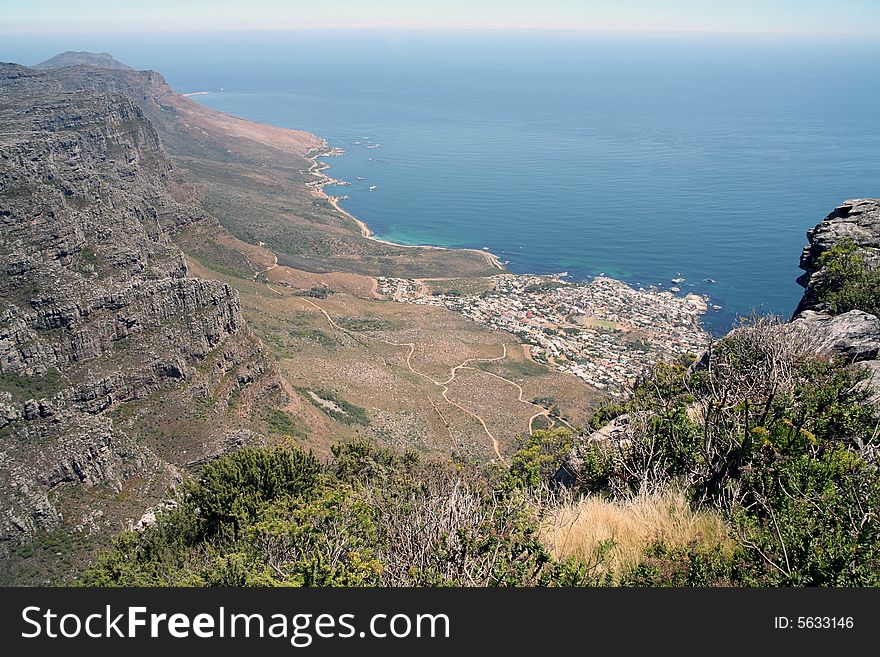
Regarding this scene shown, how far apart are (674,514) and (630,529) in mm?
893

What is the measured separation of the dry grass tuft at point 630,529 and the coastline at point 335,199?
312ft

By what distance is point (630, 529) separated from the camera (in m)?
10.3

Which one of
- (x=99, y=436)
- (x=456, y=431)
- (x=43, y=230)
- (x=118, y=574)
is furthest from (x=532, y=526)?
(x=43, y=230)

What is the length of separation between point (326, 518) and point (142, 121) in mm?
94168

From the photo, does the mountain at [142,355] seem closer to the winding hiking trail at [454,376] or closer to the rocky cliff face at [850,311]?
the winding hiking trail at [454,376]

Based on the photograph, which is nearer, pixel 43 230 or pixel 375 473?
pixel 375 473

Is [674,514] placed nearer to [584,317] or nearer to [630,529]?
[630,529]

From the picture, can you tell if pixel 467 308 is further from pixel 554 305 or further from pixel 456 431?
pixel 456 431

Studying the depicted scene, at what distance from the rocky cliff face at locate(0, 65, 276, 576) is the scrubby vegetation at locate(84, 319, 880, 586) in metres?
14.9

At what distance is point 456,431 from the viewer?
45719 millimetres

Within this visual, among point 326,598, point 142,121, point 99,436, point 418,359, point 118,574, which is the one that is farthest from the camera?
point 142,121

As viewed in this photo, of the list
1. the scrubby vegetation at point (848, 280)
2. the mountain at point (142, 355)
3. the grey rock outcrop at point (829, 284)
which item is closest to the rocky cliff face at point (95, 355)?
the mountain at point (142, 355)

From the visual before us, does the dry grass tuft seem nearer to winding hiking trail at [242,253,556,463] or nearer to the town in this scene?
winding hiking trail at [242,253,556,463]

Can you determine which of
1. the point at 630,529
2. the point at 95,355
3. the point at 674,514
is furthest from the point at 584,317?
the point at 630,529
